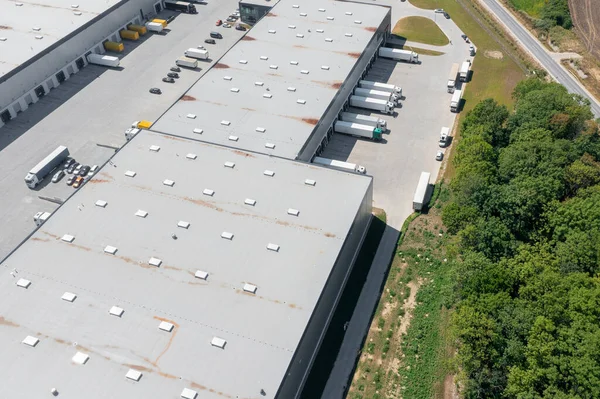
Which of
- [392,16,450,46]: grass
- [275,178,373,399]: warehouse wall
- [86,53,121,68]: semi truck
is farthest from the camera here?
[392,16,450,46]: grass

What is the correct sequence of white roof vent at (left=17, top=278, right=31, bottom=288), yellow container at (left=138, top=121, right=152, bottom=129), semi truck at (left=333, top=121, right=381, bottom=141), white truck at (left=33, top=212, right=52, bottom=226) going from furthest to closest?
yellow container at (left=138, top=121, right=152, bottom=129)
semi truck at (left=333, top=121, right=381, bottom=141)
white truck at (left=33, top=212, right=52, bottom=226)
white roof vent at (left=17, top=278, right=31, bottom=288)

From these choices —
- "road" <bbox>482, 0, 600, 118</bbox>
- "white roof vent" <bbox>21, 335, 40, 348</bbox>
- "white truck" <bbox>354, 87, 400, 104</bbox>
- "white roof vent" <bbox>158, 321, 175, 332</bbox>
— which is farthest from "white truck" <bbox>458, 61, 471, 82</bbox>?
"white roof vent" <bbox>21, 335, 40, 348</bbox>

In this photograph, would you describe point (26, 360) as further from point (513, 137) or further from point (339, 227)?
point (513, 137)

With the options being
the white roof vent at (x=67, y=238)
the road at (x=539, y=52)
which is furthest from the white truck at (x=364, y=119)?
the white roof vent at (x=67, y=238)

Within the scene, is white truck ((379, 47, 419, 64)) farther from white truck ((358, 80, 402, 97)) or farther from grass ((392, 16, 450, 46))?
white truck ((358, 80, 402, 97))

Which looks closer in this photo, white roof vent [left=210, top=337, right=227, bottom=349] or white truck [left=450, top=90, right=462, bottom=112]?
white roof vent [left=210, top=337, right=227, bottom=349]

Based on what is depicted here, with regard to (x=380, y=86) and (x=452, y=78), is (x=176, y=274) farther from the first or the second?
(x=452, y=78)

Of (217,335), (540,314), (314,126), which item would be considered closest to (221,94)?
(314,126)
